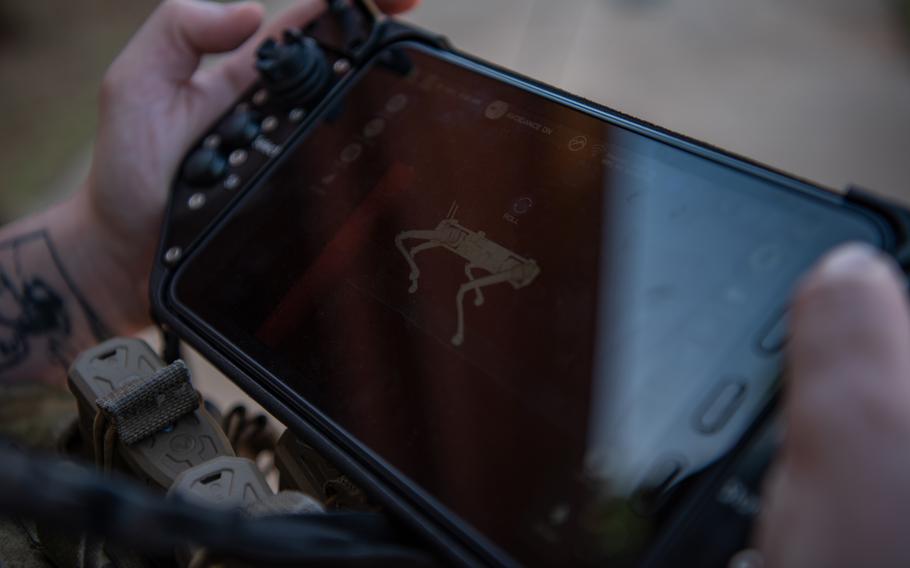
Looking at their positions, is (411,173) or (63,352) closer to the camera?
(411,173)

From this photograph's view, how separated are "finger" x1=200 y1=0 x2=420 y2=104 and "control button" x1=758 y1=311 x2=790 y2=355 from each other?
0.46 metres

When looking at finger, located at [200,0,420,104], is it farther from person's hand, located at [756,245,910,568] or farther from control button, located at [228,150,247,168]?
person's hand, located at [756,245,910,568]

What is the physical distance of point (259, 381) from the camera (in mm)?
553

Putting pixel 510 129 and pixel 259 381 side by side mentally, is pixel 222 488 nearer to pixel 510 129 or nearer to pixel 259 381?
pixel 259 381

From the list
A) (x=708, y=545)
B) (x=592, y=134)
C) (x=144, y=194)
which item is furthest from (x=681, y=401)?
(x=144, y=194)

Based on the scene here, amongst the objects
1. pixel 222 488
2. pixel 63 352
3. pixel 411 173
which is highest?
pixel 411 173

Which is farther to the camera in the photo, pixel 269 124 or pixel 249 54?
pixel 249 54

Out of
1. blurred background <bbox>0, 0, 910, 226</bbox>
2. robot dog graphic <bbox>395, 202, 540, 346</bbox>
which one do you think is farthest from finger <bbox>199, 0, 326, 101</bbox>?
blurred background <bbox>0, 0, 910, 226</bbox>

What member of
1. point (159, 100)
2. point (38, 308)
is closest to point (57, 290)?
point (38, 308)

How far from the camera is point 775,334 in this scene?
42cm

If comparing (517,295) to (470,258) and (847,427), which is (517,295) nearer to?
(470,258)

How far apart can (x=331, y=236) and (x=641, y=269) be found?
0.22 meters

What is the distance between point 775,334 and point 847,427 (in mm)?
96

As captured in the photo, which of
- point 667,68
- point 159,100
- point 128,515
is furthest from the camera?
point 667,68
